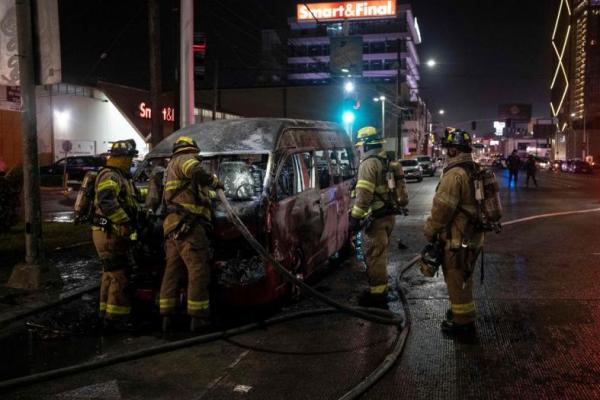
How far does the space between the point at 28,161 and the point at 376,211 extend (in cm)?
442

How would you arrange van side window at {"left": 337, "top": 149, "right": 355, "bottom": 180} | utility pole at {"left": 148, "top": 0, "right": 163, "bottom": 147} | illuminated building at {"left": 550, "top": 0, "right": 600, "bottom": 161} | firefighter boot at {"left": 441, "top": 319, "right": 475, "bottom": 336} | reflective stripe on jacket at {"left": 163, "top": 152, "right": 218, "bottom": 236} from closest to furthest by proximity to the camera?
firefighter boot at {"left": 441, "top": 319, "right": 475, "bottom": 336} < reflective stripe on jacket at {"left": 163, "top": 152, "right": 218, "bottom": 236} < van side window at {"left": 337, "top": 149, "right": 355, "bottom": 180} < utility pole at {"left": 148, "top": 0, "right": 163, "bottom": 147} < illuminated building at {"left": 550, "top": 0, "right": 600, "bottom": 161}

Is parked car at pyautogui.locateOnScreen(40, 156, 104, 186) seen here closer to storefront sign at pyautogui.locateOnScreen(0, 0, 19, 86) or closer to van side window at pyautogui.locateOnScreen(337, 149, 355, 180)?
storefront sign at pyautogui.locateOnScreen(0, 0, 19, 86)

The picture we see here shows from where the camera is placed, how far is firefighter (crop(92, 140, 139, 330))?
552cm

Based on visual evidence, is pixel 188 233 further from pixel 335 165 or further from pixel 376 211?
pixel 335 165

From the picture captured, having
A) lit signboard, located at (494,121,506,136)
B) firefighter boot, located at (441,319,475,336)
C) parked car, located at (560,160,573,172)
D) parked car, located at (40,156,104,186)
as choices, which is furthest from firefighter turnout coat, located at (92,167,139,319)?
lit signboard, located at (494,121,506,136)

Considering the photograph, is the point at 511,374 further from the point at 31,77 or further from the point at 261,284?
the point at 31,77

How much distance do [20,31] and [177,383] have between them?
208 inches

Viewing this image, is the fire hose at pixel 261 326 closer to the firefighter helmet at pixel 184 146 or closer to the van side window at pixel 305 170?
the firefighter helmet at pixel 184 146

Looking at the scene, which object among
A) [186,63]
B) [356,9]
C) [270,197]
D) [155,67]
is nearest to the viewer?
[270,197]

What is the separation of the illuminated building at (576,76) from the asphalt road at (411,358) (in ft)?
303

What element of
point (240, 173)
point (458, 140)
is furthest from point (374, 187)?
point (240, 173)

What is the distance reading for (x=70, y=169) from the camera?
2853cm

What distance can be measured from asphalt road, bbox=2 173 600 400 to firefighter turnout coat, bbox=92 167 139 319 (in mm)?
410

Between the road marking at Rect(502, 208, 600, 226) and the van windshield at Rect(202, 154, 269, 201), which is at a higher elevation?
the van windshield at Rect(202, 154, 269, 201)
